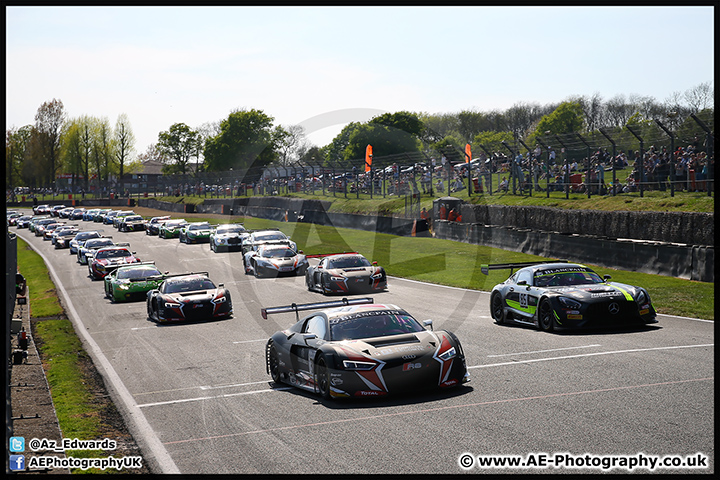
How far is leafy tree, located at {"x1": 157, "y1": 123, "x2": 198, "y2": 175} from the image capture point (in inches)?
5594

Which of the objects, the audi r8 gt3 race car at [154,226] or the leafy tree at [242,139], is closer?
the audi r8 gt3 race car at [154,226]

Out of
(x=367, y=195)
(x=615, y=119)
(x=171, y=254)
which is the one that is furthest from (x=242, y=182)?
(x=615, y=119)

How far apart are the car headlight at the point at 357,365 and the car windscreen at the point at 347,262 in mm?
14988

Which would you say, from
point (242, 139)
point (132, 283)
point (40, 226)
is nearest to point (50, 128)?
point (242, 139)

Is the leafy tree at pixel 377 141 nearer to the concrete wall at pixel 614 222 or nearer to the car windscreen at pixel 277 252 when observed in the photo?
the concrete wall at pixel 614 222

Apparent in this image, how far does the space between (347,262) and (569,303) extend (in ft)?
36.2

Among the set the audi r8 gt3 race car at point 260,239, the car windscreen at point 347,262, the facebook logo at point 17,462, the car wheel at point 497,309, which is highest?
the audi r8 gt3 race car at point 260,239

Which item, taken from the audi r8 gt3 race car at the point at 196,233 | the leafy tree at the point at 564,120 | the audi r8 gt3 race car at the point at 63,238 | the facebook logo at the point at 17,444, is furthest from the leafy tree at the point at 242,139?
the facebook logo at the point at 17,444

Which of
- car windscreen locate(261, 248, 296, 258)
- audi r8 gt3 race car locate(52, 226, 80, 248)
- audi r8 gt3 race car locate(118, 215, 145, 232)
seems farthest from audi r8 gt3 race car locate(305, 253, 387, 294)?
audi r8 gt3 race car locate(118, 215, 145, 232)

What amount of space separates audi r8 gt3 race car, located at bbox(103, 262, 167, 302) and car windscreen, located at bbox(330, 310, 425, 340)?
50.9ft

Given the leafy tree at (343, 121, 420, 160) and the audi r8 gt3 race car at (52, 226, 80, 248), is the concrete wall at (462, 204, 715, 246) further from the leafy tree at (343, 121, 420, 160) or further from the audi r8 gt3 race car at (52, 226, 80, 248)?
the leafy tree at (343, 121, 420, 160)

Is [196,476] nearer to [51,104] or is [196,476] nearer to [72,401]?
[72,401]

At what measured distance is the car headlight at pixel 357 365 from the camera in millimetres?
9961

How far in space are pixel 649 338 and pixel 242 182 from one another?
7286 cm
